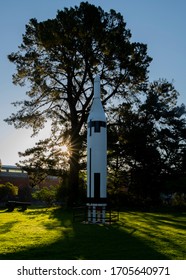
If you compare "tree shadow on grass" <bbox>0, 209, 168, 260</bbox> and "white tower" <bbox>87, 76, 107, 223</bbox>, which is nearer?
"tree shadow on grass" <bbox>0, 209, 168, 260</bbox>

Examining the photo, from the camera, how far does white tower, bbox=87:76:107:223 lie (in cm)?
2017

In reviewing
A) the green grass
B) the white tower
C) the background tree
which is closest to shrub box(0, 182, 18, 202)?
the background tree

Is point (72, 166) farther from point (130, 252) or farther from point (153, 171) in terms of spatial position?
point (130, 252)

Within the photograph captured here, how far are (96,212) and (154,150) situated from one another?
20.2 meters

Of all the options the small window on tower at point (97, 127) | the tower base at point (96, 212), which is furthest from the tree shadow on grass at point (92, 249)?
the small window on tower at point (97, 127)

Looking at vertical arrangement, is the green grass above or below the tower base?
below

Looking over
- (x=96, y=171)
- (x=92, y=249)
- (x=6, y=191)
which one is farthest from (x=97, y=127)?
(x=6, y=191)

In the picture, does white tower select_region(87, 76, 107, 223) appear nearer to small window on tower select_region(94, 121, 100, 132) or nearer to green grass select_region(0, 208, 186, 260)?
small window on tower select_region(94, 121, 100, 132)

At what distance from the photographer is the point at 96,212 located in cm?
2034

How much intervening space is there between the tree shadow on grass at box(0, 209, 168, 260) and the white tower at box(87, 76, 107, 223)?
408cm

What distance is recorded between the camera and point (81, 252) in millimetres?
11516

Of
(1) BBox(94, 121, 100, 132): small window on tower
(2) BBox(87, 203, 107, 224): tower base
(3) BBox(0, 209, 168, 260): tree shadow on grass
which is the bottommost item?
(3) BBox(0, 209, 168, 260): tree shadow on grass

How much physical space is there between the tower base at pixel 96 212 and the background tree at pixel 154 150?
614 inches

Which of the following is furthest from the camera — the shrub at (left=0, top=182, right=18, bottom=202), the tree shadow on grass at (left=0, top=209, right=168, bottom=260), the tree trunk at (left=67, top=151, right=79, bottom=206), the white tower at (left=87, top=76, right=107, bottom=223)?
the shrub at (left=0, top=182, right=18, bottom=202)
